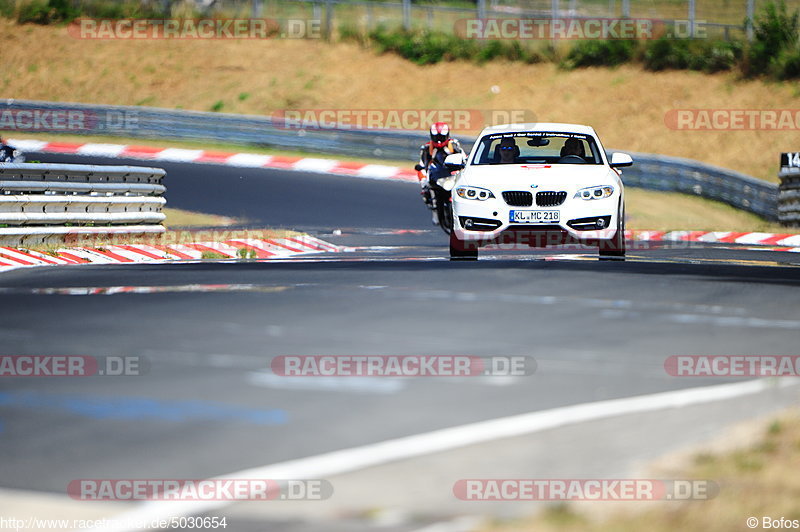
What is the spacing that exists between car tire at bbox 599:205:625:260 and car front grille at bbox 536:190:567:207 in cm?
72

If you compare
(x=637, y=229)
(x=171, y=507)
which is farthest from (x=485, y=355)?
(x=637, y=229)

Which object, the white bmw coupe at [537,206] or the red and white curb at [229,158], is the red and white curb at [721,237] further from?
the white bmw coupe at [537,206]

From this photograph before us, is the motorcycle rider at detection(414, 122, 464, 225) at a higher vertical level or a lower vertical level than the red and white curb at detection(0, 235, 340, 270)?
higher

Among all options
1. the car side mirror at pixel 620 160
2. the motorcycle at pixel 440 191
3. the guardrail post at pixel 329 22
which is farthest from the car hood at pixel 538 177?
the guardrail post at pixel 329 22

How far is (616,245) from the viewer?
46.5 feet

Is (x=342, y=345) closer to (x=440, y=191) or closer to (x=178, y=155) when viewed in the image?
(x=440, y=191)

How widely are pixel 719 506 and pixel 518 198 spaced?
366 inches

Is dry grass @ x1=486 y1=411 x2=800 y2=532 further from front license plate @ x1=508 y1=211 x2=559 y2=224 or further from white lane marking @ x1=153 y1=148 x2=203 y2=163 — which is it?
white lane marking @ x1=153 y1=148 x2=203 y2=163

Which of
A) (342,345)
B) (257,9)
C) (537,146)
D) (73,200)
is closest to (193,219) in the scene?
(73,200)

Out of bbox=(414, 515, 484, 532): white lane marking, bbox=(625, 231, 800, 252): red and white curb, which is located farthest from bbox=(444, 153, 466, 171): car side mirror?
bbox=(414, 515, 484, 532): white lane marking

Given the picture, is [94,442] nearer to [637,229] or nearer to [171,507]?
[171,507]

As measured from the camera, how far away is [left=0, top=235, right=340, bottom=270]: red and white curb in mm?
15461

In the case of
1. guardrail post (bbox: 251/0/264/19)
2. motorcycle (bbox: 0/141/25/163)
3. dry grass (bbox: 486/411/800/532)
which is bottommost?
motorcycle (bbox: 0/141/25/163)

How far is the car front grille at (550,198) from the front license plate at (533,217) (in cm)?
12
